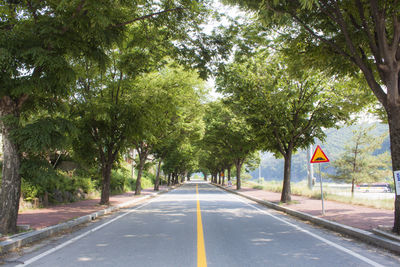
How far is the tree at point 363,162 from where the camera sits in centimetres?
2353

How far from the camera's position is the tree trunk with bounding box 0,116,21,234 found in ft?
22.7

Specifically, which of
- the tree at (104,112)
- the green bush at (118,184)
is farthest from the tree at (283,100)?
the green bush at (118,184)

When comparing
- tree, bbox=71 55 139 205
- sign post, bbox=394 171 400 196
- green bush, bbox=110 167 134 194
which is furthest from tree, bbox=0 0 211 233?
green bush, bbox=110 167 134 194

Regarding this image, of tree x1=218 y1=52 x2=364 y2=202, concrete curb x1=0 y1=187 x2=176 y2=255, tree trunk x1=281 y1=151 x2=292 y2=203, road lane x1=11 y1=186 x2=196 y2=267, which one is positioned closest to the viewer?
road lane x1=11 y1=186 x2=196 y2=267

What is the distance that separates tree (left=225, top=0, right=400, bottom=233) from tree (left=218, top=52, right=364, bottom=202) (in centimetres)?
539

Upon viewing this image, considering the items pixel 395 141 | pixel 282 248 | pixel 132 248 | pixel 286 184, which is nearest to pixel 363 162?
pixel 286 184

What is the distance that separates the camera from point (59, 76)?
660 centimetres

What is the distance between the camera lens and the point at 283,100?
14.7m

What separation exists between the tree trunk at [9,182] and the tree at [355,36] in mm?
6677

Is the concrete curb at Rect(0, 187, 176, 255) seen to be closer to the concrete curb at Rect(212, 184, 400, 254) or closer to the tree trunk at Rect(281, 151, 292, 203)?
the concrete curb at Rect(212, 184, 400, 254)

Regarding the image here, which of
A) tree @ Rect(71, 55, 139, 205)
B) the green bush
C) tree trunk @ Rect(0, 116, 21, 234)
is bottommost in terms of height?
the green bush

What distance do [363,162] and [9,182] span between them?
2538 centimetres

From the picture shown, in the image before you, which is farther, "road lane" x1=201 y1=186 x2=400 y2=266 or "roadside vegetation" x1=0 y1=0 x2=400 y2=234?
"roadside vegetation" x1=0 y1=0 x2=400 y2=234

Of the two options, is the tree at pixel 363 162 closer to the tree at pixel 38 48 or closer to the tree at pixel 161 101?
the tree at pixel 161 101
